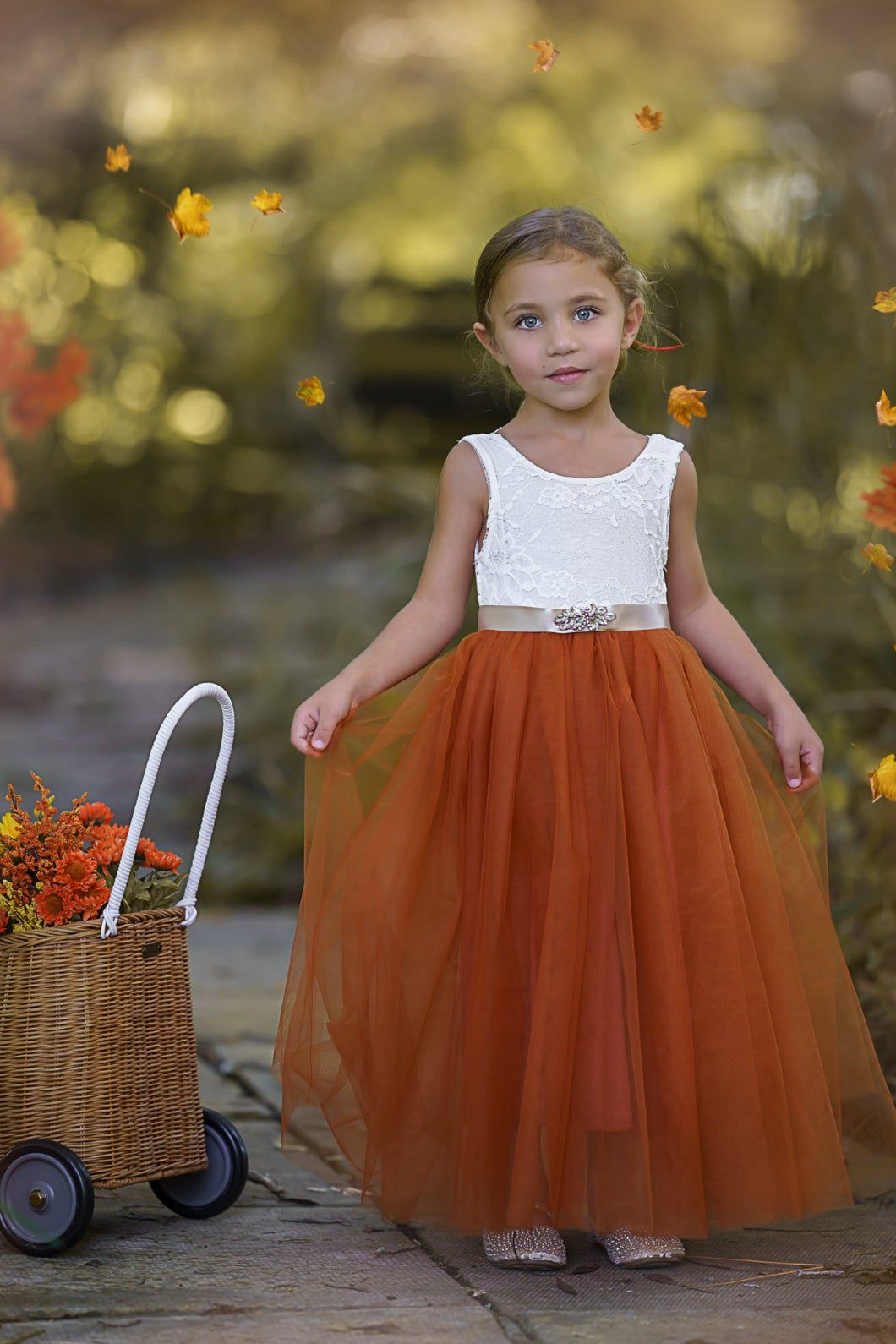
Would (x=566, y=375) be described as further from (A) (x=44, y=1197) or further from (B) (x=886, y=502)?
(A) (x=44, y=1197)

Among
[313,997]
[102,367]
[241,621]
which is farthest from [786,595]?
[102,367]

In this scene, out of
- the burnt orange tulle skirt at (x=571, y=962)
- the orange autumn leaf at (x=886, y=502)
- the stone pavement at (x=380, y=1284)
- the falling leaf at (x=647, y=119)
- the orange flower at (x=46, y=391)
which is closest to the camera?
the stone pavement at (x=380, y=1284)

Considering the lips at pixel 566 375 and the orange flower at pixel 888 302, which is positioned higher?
the orange flower at pixel 888 302

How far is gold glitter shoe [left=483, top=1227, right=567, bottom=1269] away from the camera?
191 cm

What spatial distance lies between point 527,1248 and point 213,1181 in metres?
0.46

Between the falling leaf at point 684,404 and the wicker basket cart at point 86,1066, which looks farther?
the falling leaf at point 684,404

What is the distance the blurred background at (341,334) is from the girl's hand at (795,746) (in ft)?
2.34

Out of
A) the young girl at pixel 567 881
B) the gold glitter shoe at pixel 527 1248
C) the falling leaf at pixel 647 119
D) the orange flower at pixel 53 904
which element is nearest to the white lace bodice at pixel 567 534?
the young girl at pixel 567 881

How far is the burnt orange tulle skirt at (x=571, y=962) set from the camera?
1.86 metres

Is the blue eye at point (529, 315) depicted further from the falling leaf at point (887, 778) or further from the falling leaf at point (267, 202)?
the falling leaf at point (887, 778)

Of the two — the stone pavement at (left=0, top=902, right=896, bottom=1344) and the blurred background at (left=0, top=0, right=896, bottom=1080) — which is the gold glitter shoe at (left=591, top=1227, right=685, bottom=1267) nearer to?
the stone pavement at (left=0, top=902, right=896, bottom=1344)

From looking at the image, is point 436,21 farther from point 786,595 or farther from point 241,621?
point 786,595

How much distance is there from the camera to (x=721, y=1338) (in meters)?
1.70

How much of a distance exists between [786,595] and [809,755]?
1650mm
